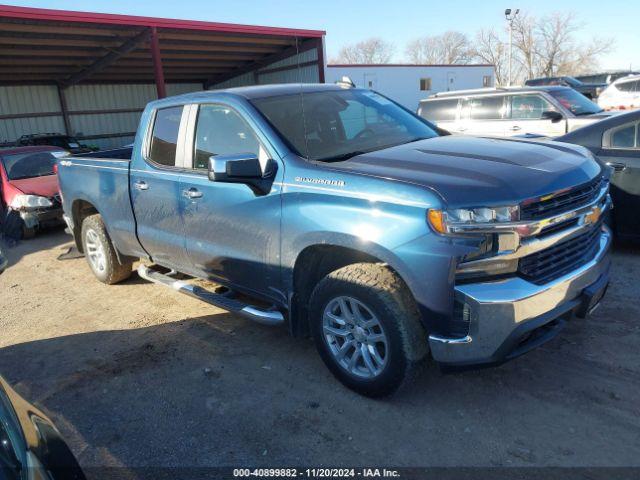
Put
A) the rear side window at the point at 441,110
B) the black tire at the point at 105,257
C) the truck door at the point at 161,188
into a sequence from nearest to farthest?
1. the truck door at the point at 161,188
2. the black tire at the point at 105,257
3. the rear side window at the point at 441,110

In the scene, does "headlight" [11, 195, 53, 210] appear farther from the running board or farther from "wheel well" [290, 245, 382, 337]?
"wheel well" [290, 245, 382, 337]

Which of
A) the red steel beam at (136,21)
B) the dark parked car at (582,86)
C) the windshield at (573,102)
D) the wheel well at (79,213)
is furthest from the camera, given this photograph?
the dark parked car at (582,86)

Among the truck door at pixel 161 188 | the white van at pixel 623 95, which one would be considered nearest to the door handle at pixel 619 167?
the truck door at pixel 161 188

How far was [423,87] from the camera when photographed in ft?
98.8

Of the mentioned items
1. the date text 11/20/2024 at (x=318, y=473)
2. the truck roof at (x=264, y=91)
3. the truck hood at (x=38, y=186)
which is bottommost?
the date text 11/20/2024 at (x=318, y=473)

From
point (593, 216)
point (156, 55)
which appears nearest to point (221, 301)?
point (593, 216)

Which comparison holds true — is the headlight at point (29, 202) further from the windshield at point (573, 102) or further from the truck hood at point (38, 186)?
the windshield at point (573, 102)

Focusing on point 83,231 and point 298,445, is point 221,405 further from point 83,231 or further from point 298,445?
point 83,231

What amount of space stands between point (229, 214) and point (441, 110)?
8847 millimetres

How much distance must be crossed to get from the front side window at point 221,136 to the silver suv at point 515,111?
6.56 m

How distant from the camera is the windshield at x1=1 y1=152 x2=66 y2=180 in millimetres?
9680

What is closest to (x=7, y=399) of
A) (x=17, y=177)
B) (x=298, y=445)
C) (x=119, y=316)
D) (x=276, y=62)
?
(x=298, y=445)

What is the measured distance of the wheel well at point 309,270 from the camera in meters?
3.36

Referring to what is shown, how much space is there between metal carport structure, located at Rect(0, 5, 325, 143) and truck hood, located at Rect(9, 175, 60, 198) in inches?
191
